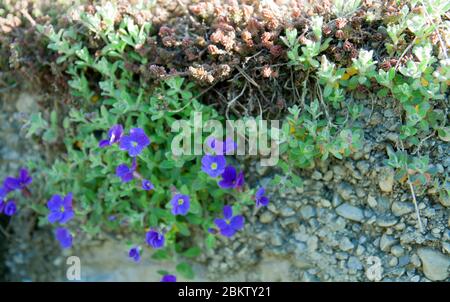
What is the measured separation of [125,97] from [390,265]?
49.7 inches

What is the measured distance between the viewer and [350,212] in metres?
2.40

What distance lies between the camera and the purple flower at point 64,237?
9.02 feet

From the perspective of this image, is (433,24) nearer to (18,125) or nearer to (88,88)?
(88,88)

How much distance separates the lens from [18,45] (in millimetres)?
2766

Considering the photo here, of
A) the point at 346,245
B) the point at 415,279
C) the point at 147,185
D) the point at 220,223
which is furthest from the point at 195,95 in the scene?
the point at 415,279

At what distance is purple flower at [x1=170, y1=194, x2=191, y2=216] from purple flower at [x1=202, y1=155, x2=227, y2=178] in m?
0.16

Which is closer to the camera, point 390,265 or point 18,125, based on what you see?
point 390,265

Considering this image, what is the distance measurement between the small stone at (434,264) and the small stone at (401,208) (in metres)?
0.15

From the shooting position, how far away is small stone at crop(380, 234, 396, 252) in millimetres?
2320

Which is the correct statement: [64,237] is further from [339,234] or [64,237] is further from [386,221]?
[386,221]

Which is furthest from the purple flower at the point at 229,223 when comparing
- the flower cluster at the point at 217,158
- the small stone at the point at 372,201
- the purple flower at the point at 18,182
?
the purple flower at the point at 18,182

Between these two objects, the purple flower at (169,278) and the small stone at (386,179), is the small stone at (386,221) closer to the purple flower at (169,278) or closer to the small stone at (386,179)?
the small stone at (386,179)

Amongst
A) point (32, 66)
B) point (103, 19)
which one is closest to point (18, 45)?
point (32, 66)

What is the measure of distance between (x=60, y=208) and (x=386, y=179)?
140 cm
